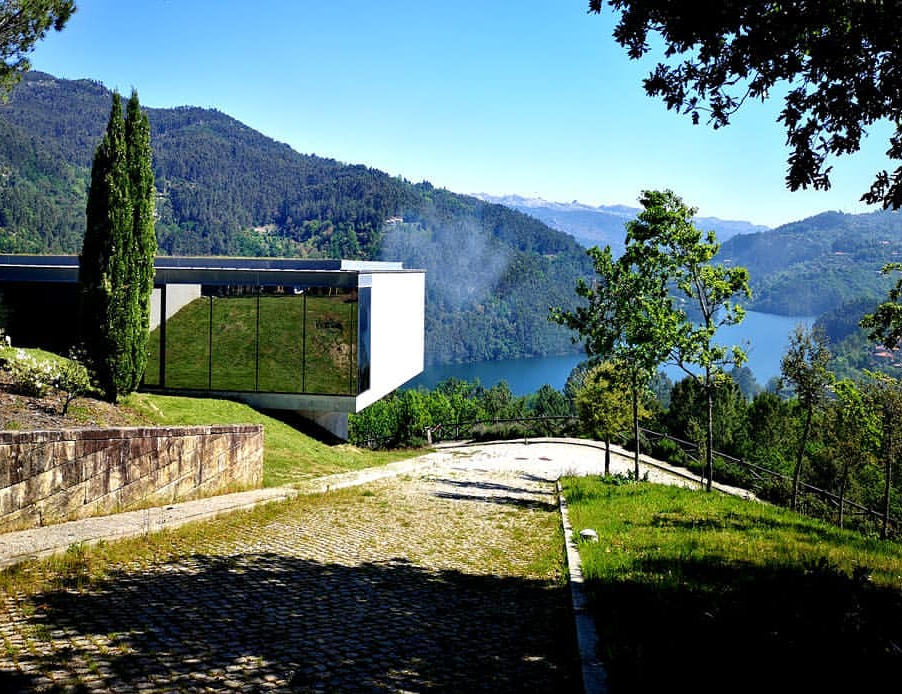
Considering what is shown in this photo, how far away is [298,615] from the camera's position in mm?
5543

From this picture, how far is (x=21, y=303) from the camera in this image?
22.8 metres

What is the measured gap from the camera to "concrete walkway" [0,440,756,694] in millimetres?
4258

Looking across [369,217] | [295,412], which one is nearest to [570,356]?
[369,217]

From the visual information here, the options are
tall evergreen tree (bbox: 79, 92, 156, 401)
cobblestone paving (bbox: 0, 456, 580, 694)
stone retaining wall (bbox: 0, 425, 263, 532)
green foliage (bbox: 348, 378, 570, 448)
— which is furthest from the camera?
green foliage (bbox: 348, 378, 570, 448)

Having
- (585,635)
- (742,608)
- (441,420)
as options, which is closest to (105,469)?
(585,635)

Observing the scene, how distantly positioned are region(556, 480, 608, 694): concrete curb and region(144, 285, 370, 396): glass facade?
14.7 meters

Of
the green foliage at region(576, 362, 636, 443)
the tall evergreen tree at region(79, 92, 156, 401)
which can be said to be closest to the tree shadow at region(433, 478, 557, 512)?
the green foliage at region(576, 362, 636, 443)

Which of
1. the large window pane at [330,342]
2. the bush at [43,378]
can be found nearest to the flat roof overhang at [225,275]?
the large window pane at [330,342]

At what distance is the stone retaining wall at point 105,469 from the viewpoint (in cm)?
716

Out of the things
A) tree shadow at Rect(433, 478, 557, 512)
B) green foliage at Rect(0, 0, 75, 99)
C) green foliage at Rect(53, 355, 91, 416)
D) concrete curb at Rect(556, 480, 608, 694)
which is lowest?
tree shadow at Rect(433, 478, 557, 512)

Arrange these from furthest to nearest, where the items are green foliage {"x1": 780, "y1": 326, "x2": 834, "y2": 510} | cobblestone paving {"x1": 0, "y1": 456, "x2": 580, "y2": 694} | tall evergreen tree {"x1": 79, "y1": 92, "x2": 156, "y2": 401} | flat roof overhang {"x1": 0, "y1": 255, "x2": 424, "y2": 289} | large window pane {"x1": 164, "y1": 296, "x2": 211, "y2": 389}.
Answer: green foliage {"x1": 780, "y1": 326, "x2": 834, "y2": 510}, large window pane {"x1": 164, "y1": 296, "x2": 211, "y2": 389}, flat roof overhang {"x1": 0, "y1": 255, "x2": 424, "y2": 289}, tall evergreen tree {"x1": 79, "y1": 92, "x2": 156, "y2": 401}, cobblestone paving {"x1": 0, "y1": 456, "x2": 580, "y2": 694}

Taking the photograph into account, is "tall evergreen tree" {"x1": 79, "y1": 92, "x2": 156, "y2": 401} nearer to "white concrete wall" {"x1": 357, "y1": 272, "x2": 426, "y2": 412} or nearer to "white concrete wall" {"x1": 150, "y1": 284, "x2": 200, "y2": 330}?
"white concrete wall" {"x1": 150, "y1": 284, "x2": 200, "y2": 330}

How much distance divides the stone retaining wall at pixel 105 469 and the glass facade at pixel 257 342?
Answer: 989cm

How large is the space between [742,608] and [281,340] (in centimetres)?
1820
